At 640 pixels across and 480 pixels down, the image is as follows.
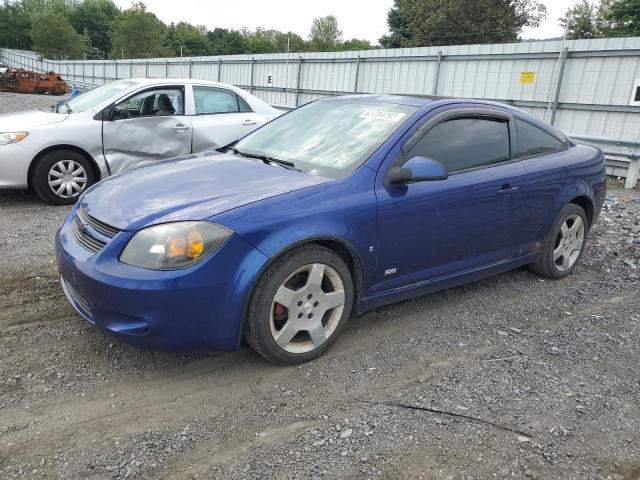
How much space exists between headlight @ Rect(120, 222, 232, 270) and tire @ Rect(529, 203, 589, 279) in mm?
3001

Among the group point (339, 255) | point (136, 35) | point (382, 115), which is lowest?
point (339, 255)

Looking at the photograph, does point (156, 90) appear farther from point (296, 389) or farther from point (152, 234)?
point (296, 389)

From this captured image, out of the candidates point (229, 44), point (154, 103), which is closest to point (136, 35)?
point (229, 44)

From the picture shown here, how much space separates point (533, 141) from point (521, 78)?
28.2 feet

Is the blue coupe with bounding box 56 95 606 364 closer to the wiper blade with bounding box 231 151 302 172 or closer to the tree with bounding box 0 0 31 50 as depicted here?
the wiper blade with bounding box 231 151 302 172

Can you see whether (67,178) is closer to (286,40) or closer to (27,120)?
(27,120)

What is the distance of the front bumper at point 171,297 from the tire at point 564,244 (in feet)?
9.37

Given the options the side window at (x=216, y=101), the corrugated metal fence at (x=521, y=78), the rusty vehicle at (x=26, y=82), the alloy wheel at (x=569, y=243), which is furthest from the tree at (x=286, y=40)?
the alloy wheel at (x=569, y=243)

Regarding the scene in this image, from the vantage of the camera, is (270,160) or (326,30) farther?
(326,30)

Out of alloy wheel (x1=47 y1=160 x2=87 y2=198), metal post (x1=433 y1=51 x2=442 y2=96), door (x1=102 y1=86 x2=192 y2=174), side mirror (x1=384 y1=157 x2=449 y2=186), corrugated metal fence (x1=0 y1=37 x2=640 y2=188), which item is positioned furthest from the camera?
metal post (x1=433 y1=51 x2=442 y2=96)

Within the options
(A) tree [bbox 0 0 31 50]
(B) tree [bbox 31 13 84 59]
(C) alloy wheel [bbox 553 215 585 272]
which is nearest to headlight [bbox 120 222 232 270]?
(C) alloy wheel [bbox 553 215 585 272]

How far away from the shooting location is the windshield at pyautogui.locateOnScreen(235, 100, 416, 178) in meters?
3.42

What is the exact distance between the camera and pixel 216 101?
7.48m

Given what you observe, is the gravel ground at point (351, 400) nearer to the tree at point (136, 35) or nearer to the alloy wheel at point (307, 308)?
the alloy wheel at point (307, 308)
